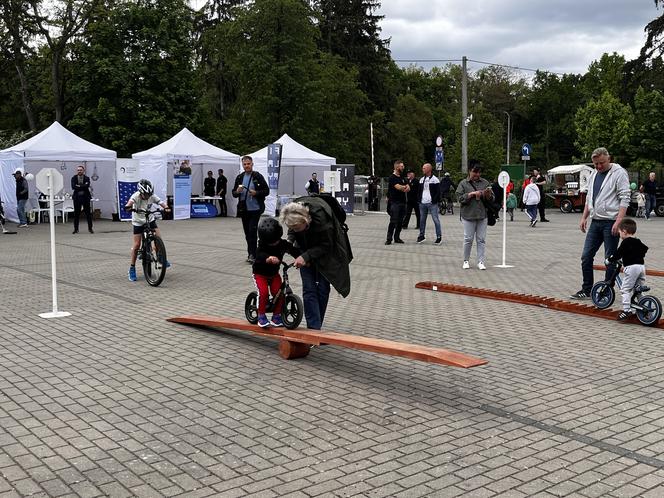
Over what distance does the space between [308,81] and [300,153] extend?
1474 centimetres

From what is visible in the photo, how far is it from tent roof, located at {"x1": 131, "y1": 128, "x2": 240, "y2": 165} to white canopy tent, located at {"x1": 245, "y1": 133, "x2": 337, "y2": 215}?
4.12ft

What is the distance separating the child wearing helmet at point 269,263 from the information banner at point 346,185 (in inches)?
882

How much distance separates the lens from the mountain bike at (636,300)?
302 inches

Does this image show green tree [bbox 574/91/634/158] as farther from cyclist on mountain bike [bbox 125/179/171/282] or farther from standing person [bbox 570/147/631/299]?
cyclist on mountain bike [bbox 125/179/171/282]

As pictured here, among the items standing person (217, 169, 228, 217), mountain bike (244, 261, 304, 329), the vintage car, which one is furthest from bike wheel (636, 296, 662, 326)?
the vintage car


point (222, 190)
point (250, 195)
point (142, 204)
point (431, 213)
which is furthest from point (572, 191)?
point (142, 204)

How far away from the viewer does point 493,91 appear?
289 ft

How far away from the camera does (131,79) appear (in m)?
39.8

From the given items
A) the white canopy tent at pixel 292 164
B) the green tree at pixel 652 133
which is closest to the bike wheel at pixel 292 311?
the white canopy tent at pixel 292 164

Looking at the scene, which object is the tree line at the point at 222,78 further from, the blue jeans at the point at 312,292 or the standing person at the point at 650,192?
the blue jeans at the point at 312,292

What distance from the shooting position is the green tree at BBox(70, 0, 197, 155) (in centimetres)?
3916

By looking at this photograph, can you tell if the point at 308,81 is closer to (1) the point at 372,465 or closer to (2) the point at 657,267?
(2) the point at 657,267

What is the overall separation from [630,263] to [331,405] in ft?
14.2

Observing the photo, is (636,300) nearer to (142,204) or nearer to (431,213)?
(142,204)
